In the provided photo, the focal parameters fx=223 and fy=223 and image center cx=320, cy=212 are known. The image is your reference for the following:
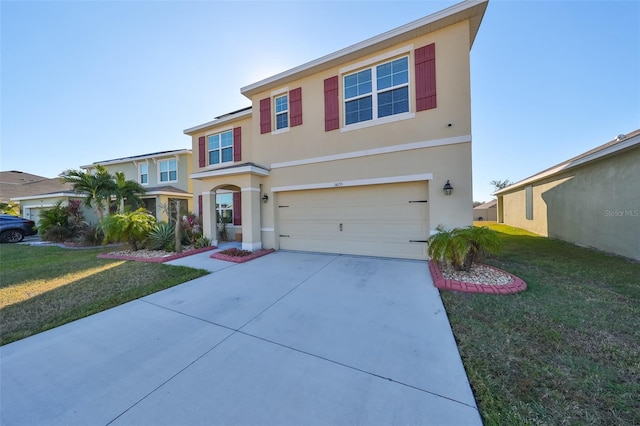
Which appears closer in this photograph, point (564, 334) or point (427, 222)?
point (564, 334)

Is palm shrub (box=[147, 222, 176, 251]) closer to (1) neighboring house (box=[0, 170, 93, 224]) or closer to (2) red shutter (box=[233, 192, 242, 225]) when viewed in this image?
(2) red shutter (box=[233, 192, 242, 225])

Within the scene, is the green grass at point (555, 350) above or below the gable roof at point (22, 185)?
below

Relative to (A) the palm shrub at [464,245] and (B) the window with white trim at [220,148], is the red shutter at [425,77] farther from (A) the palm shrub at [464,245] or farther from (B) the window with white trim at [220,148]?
(B) the window with white trim at [220,148]

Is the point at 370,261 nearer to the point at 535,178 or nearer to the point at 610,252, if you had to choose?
the point at 610,252

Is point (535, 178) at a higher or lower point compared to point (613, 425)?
higher

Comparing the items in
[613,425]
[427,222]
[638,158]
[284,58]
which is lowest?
[613,425]

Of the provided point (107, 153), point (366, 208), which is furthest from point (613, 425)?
point (107, 153)

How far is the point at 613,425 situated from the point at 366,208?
5.73 metres

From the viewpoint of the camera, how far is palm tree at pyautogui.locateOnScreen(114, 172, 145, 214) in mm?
11400

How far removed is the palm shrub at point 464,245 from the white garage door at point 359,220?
150cm

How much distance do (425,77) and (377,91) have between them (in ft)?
4.34

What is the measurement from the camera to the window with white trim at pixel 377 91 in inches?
257

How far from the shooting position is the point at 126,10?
6.47 meters

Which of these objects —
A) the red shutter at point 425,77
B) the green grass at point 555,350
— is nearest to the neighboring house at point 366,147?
the red shutter at point 425,77
